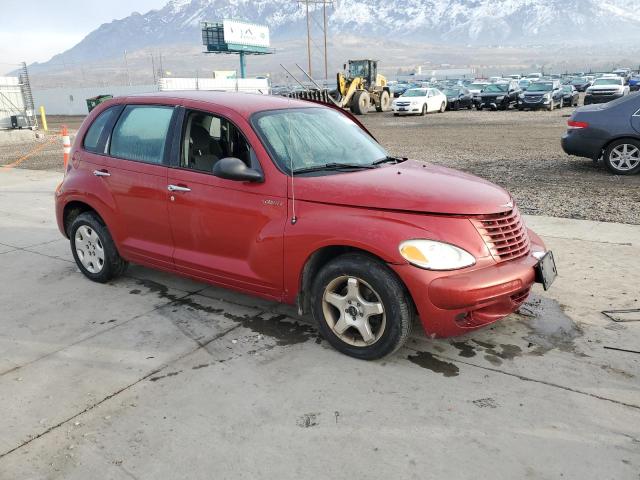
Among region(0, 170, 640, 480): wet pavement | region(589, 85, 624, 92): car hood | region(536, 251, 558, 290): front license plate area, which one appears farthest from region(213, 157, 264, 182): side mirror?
region(589, 85, 624, 92): car hood

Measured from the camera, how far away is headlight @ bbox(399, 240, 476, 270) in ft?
10.9

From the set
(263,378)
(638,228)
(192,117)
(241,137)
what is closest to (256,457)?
(263,378)

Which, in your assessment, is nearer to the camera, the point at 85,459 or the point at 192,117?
the point at 85,459

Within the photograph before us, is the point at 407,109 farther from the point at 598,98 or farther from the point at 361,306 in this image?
the point at 361,306

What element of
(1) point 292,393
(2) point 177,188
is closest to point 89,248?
(2) point 177,188

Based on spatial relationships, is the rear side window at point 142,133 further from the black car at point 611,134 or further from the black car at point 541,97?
the black car at point 541,97

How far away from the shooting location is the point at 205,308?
181 inches

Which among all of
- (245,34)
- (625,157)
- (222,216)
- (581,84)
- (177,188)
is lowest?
(581,84)

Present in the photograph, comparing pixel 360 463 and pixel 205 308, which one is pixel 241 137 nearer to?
pixel 205 308

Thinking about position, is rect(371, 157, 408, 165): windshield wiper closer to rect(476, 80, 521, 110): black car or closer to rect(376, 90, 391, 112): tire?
rect(476, 80, 521, 110): black car

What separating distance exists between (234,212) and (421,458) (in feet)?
7.00

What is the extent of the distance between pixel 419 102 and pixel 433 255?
28.0m

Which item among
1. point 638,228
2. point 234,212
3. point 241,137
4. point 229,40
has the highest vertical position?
point 229,40

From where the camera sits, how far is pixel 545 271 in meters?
3.75
